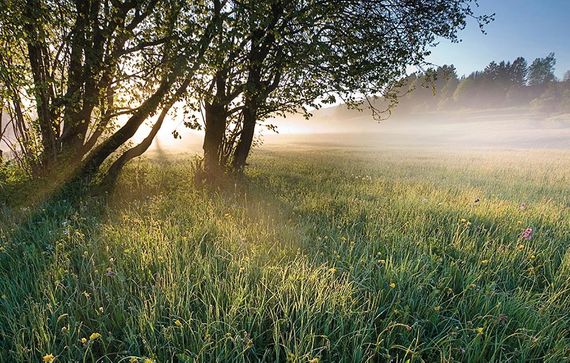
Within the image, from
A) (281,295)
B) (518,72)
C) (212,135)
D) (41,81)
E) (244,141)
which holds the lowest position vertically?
(281,295)

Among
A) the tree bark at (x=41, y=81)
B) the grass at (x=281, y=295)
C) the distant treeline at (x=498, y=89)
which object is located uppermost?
the distant treeline at (x=498, y=89)

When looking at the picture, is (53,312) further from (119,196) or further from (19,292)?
(119,196)

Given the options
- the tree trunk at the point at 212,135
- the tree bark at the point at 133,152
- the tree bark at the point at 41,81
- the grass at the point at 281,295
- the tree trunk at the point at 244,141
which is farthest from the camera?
the tree trunk at the point at 244,141

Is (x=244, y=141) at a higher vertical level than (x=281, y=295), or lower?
higher

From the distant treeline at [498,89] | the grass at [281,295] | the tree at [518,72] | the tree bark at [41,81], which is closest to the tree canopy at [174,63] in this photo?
the tree bark at [41,81]

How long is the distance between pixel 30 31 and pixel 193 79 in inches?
113

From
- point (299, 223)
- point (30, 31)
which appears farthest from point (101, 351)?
point (30, 31)

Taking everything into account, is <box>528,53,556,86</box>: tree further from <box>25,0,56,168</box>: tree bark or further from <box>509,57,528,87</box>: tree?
<box>25,0,56,168</box>: tree bark

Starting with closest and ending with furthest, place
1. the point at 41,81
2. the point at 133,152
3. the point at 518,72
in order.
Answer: the point at 41,81
the point at 133,152
the point at 518,72

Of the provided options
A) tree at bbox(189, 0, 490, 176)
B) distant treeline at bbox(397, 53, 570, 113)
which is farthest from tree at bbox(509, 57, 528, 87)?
tree at bbox(189, 0, 490, 176)

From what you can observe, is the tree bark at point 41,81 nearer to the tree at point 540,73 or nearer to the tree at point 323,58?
the tree at point 323,58

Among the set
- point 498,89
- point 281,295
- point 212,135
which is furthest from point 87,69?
point 498,89

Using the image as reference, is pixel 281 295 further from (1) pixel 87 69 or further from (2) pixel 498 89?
(2) pixel 498 89

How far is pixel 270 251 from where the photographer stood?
3.26m
